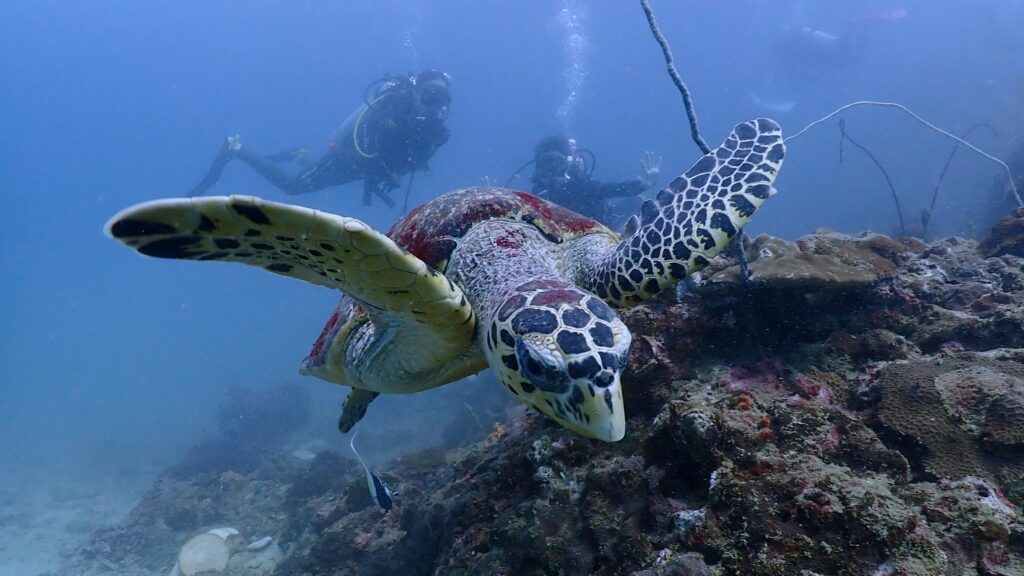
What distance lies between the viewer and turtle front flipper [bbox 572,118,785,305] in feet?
8.78

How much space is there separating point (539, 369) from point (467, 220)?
4.52 ft

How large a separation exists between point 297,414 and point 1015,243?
1787 centimetres

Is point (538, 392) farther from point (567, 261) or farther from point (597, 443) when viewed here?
point (567, 261)

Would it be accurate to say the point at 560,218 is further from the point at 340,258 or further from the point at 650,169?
the point at 650,169

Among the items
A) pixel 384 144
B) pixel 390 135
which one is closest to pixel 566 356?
pixel 390 135

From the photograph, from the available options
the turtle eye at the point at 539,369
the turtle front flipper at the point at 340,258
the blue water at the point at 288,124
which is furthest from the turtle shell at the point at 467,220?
the blue water at the point at 288,124

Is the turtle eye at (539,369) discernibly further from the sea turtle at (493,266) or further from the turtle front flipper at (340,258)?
the turtle front flipper at (340,258)

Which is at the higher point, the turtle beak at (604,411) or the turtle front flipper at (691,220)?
the turtle front flipper at (691,220)

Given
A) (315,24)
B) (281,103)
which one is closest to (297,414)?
(315,24)

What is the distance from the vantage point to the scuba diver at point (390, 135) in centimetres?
1129

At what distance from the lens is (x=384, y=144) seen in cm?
1173

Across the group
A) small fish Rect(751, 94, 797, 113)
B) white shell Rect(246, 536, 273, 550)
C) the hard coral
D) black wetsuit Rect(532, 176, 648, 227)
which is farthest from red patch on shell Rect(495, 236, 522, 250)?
small fish Rect(751, 94, 797, 113)

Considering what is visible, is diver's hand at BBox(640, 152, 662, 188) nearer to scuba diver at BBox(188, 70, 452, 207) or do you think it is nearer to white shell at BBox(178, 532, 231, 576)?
scuba diver at BBox(188, 70, 452, 207)

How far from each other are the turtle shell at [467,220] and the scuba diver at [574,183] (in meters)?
5.33
